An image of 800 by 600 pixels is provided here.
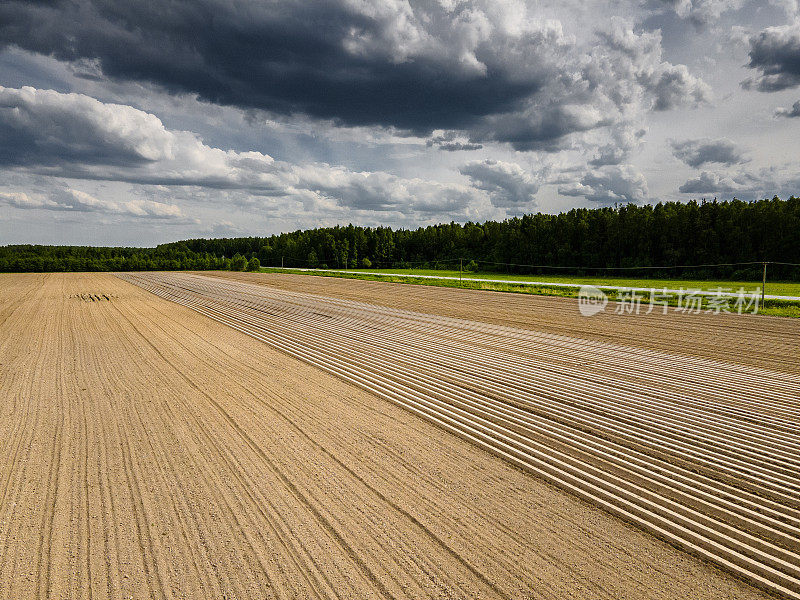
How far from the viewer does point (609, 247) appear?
6319 cm

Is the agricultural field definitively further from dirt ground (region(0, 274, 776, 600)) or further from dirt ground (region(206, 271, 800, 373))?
dirt ground (region(0, 274, 776, 600))

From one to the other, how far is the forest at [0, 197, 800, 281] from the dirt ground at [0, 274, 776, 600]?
107 ft

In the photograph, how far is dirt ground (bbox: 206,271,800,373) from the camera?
10.0 meters

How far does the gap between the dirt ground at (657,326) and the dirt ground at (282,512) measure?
7.55m

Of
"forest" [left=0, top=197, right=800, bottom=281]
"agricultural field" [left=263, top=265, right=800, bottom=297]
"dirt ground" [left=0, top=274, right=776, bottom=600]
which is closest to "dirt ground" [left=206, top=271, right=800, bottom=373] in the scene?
"dirt ground" [left=0, top=274, right=776, bottom=600]

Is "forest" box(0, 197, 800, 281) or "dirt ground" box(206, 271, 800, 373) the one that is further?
"forest" box(0, 197, 800, 281)

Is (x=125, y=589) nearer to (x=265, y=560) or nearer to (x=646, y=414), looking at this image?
(x=265, y=560)

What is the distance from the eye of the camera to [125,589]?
114 inches

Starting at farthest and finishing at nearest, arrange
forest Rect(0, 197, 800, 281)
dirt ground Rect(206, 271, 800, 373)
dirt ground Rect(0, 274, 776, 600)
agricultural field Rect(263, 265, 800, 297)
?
forest Rect(0, 197, 800, 281)
agricultural field Rect(263, 265, 800, 297)
dirt ground Rect(206, 271, 800, 373)
dirt ground Rect(0, 274, 776, 600)

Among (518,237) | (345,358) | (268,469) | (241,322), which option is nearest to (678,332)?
(345,358)

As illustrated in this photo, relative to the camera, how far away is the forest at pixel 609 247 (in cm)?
4897

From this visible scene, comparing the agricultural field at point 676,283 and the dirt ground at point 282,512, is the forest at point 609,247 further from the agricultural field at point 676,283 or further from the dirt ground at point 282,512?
the dirt ground at point 282,512

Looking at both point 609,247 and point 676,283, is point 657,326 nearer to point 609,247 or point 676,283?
point 676,283

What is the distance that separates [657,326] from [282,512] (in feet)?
42.3
